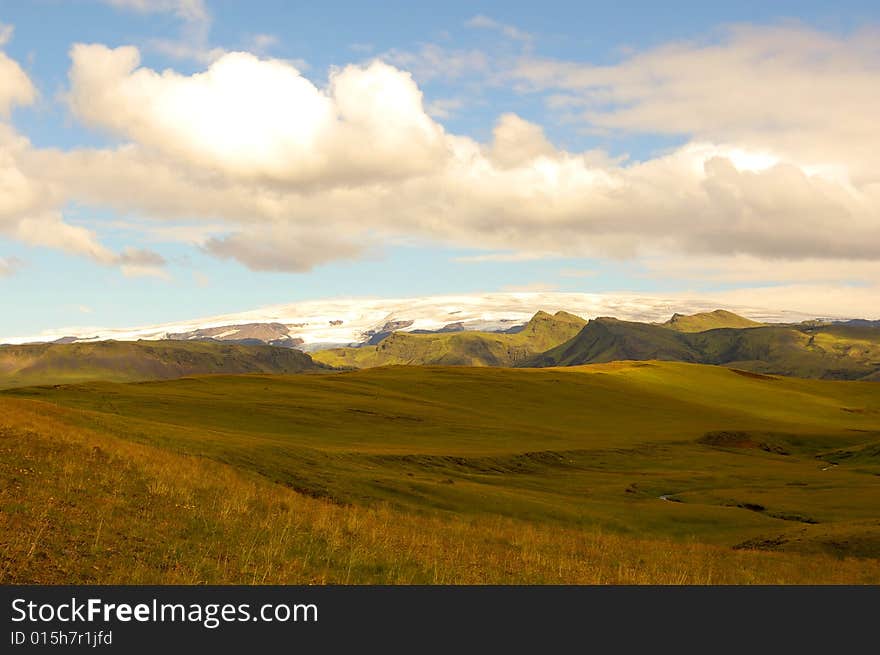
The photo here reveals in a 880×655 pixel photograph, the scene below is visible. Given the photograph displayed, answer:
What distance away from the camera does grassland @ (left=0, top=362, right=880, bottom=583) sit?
21.4 meters

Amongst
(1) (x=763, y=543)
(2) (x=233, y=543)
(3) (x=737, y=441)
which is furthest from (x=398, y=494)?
(3) (x=737, y=441)

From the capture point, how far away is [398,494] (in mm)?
53500

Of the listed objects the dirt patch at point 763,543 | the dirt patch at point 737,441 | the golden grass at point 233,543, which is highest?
the golden grass at point 233,543

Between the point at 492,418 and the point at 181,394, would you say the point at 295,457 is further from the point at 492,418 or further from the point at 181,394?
the point at 492,418

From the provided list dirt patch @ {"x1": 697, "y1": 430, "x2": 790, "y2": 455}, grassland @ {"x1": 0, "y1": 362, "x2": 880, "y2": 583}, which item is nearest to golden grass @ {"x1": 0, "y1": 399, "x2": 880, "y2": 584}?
grassland @ {"x1": 0, "y1": 362, "x2": 880, "y2": 583}

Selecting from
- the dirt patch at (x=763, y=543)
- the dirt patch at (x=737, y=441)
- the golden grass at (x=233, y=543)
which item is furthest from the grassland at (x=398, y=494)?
the dirt patch at (x=737, y=441)

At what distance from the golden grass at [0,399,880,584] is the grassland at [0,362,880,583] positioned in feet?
0.38

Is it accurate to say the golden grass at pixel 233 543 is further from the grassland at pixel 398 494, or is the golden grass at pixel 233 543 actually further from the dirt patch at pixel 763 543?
the dirt patch at pixel 763 543

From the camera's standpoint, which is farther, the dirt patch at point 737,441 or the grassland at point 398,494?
the dirt patch at point 737,441

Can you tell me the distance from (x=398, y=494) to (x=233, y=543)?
31880 millimetres

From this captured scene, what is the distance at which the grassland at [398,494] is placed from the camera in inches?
841

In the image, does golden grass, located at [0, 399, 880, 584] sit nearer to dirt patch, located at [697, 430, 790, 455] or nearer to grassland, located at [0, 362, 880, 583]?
grassland, located at [0, 362, 880, 583]

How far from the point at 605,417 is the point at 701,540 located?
11275 cm

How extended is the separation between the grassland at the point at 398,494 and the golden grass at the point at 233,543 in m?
0.12
